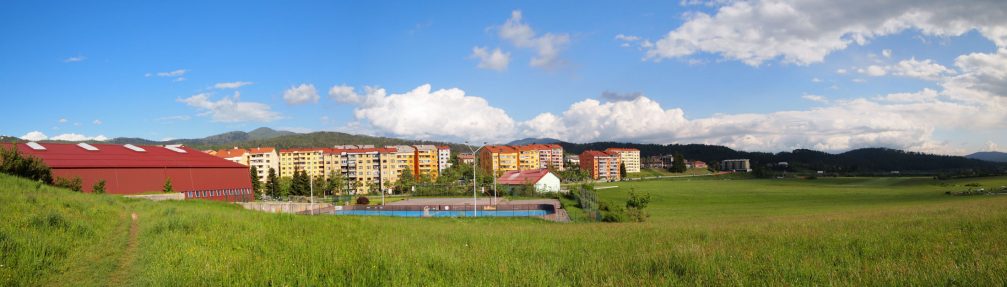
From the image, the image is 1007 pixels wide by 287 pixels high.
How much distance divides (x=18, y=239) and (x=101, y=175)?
57.0m

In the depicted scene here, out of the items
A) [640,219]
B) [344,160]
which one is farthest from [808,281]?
[344,160]

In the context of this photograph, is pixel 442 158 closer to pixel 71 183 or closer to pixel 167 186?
pixel 167 186

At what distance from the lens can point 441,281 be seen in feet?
23.4

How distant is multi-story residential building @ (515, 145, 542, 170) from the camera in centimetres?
17950

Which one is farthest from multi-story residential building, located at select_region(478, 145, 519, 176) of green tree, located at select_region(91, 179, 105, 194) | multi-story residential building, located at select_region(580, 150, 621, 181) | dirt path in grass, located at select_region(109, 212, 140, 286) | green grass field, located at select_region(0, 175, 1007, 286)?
green grass field, located at select_region(0, 175, 1007, 286)

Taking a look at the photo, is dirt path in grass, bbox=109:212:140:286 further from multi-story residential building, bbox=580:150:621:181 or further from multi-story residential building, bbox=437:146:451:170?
multi-story residential building, bbox=580:150:621:181

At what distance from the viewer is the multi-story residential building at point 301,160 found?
161 metres

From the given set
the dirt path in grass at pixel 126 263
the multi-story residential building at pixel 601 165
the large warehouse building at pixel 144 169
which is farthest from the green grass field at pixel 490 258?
the multi-story residential building at pixel 601 165

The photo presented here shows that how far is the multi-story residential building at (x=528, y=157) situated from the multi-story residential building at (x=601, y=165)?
70.3 feet

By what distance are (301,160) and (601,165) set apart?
4159 inches

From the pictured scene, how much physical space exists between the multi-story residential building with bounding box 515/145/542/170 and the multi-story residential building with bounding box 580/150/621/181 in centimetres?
2143

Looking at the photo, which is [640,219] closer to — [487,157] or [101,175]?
[101,175]

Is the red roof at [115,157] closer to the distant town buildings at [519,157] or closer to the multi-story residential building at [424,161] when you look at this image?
the multi-story residential building at [424,161]

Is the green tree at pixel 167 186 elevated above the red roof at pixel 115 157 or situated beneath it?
situated beneath
